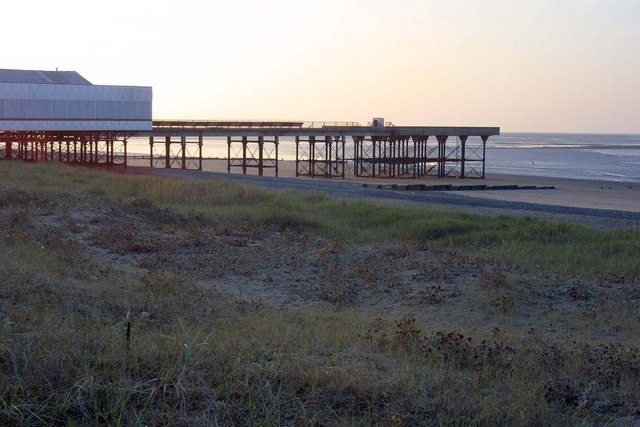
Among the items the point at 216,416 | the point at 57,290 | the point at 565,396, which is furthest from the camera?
the point at 57,290

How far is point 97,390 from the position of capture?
5070 millimetres

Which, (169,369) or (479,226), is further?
(479,226)

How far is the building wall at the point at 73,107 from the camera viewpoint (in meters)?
41.7

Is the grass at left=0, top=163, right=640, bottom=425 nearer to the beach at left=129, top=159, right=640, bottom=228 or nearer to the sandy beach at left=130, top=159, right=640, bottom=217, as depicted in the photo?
the beach at left=129, top=159, right=640, bottom=228

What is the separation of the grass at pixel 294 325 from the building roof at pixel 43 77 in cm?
2669

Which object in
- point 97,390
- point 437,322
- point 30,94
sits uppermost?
point 30,94

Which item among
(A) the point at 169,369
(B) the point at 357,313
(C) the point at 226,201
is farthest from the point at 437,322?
(C) the point at 226,201

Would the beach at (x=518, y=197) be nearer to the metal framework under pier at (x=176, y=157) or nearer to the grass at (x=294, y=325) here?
the grass at (x=294, y=325)

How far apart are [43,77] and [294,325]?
134 ft

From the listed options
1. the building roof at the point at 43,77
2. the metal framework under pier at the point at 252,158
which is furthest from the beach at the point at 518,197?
the building roof at the point at 43,77

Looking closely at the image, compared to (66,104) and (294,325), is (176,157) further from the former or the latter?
(294,325)

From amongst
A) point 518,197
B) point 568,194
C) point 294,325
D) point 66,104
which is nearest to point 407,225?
point 294,325

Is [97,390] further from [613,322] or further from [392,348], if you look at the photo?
[613,322]

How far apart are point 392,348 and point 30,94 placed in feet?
127
